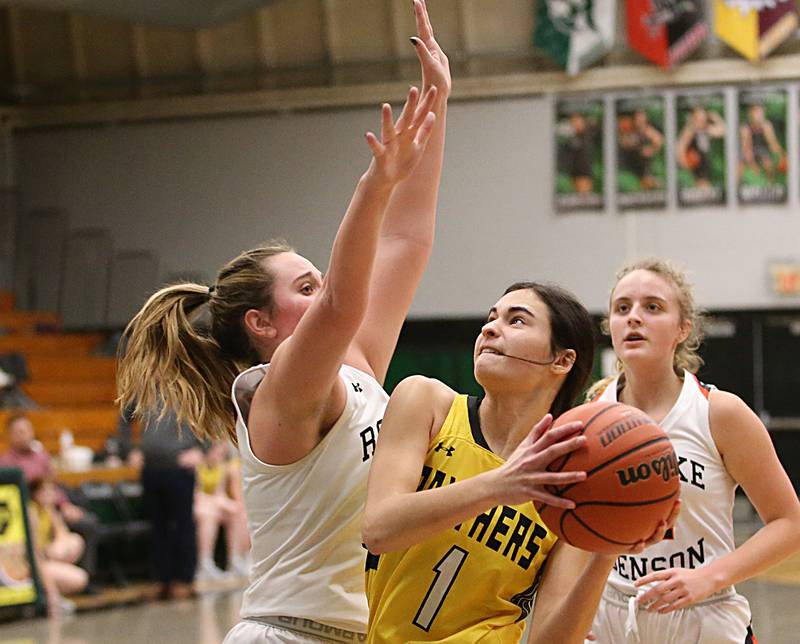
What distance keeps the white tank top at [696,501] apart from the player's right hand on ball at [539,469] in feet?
4.52

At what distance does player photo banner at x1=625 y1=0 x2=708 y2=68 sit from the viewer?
14656mm

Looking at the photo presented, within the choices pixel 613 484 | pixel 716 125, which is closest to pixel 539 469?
pixel 613 484

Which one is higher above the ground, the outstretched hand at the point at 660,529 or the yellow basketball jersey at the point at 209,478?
the outstretched hand at the point at 660,529

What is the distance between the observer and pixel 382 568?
257 centimetres

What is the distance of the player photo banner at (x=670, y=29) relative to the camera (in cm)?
1466

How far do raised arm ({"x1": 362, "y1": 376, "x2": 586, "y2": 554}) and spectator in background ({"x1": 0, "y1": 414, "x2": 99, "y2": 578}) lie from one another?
7288 mm

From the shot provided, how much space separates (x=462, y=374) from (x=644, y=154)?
11.7 ft

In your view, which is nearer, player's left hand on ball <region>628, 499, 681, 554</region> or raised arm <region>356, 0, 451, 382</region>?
player's left hand on ball <region>628, 499, 681, 554</region>

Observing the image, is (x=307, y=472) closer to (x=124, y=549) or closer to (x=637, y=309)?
(x=637, y=309)

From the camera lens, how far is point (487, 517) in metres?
2.52

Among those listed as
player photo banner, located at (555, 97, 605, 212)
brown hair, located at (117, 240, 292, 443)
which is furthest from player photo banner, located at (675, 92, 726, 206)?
brown hair, located at (117, 240, 292, 443)

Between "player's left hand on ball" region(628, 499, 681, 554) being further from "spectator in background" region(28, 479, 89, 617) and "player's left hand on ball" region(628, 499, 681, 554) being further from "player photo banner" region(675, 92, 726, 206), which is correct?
"player photo banner" region(675, 92, 726, 206)

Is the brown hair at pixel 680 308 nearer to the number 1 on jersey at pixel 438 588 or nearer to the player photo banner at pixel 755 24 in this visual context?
the number 1 on jersey at pixel 438 588

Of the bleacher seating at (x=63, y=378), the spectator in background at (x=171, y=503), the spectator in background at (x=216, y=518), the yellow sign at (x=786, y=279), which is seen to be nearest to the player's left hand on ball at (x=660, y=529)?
the spectator in background at (x=171, y=503)
